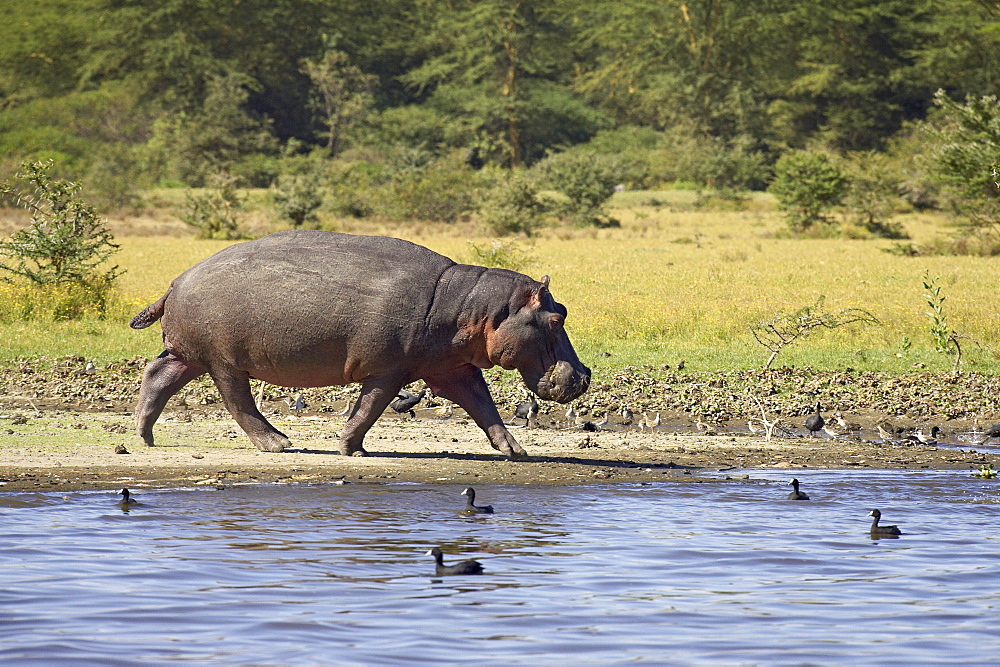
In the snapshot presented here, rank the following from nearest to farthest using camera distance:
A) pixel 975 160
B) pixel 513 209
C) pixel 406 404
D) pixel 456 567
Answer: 1. pixel 456 567
2. pixel 406 404
3. pixel 975 160
4. pixel 513 209

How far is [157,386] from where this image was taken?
1177cm

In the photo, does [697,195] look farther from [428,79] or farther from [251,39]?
[251,39]

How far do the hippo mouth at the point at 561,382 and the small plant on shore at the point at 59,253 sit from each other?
376 inches

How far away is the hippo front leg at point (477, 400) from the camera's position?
11578mm

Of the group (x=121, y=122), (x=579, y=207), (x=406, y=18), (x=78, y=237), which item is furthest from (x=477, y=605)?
(x=406, y=18)

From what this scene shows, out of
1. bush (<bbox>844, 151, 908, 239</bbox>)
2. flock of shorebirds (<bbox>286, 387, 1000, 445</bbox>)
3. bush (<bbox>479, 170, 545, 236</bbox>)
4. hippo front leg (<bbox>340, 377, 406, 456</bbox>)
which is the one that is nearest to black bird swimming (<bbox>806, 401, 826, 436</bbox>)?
flock of shorebirds (<bbox>286, 387, 1000, 445</bbox>)

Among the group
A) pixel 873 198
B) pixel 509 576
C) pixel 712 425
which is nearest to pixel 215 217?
pixel 873 198

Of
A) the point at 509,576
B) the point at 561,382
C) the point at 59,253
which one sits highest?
the point at 59,253

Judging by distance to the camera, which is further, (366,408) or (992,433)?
(992,433)

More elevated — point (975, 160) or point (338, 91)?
point (338, 91)

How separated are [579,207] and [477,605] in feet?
114

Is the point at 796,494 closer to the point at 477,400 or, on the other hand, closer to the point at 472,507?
the point at 472,507

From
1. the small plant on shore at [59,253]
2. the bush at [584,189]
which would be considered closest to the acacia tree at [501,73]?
the bush at [584,189]

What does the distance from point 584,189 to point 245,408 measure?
30.8 metres
